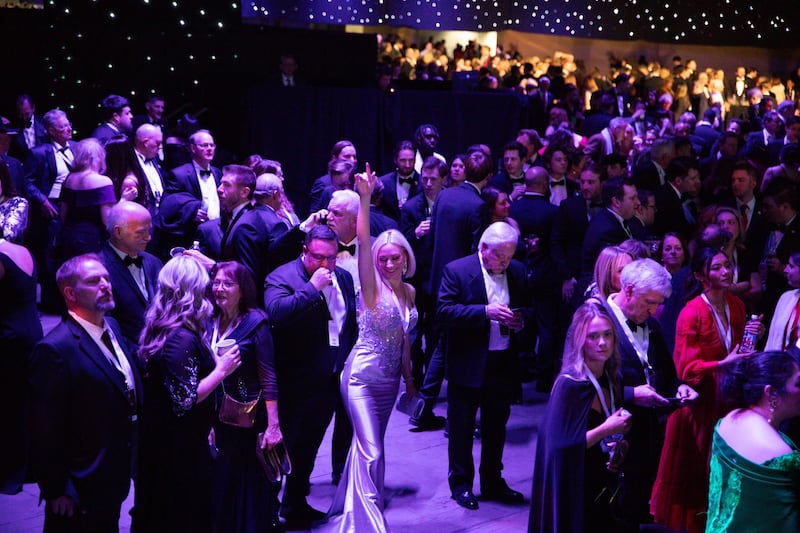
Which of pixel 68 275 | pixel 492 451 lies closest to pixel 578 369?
pixel 492 451

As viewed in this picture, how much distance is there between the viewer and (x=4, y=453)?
5.84 m

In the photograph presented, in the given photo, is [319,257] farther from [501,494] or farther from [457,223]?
[457,223]

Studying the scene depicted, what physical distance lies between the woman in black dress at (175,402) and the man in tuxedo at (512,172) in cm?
482

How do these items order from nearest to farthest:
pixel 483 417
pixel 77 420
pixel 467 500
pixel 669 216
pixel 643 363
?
pixel 77 420
pixel 643 363
pixel 467 500
pixel 483 417
pixel 669 216

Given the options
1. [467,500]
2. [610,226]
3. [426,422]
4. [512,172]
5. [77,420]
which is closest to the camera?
[77,420]

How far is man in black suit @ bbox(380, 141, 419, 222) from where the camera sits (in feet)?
27.8

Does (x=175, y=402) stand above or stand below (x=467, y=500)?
above

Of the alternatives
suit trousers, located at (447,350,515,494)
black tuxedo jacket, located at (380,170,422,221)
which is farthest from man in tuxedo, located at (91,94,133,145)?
suit trousers, located at (447,350,515,494)

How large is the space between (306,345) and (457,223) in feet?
7.68

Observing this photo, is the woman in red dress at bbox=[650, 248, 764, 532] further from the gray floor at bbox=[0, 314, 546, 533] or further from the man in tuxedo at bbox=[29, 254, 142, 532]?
the man in tuxedo at bbox=[29, 254, 142, 532]

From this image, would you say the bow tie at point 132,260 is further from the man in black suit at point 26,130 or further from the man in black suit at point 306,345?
the man in black suit at point 26,130

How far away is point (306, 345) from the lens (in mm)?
5395

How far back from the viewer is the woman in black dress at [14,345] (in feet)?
17.9

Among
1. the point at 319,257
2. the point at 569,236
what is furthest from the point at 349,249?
the point at 569,236
